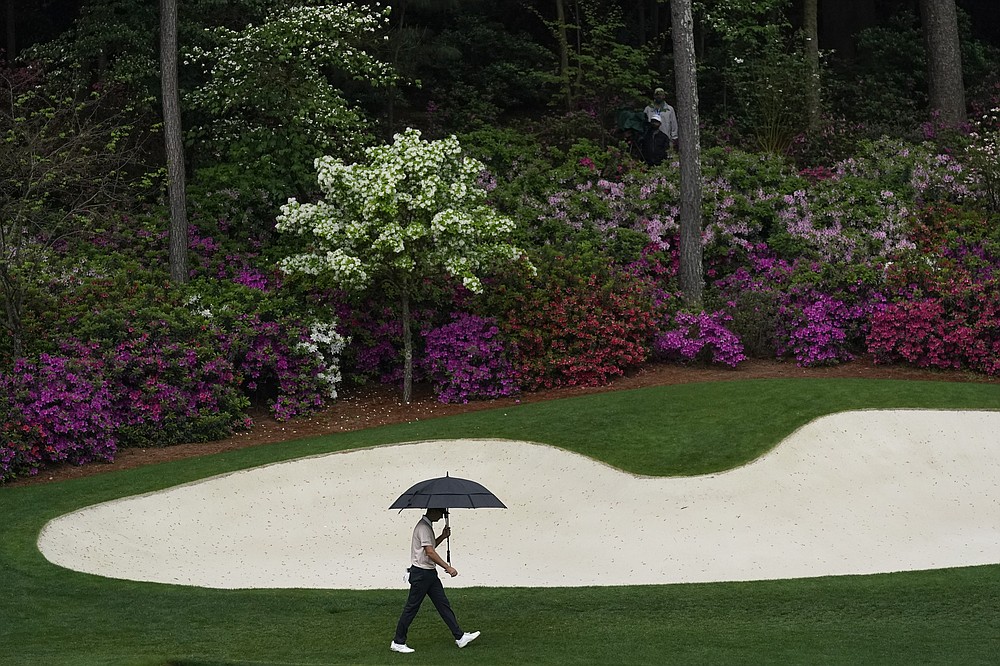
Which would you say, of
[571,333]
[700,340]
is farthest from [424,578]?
[700,340]

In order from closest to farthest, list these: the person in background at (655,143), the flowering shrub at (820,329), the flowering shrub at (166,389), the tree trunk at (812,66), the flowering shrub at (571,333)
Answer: the flowering shrub at (166,389) → the flowering shrub at (571,333) → the flowering shrub at (820,329) → the person in background at (655,143) → the tree trunk at (812,66)

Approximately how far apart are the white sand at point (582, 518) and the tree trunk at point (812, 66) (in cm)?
1170

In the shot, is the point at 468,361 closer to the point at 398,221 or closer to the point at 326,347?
the point at 326,347

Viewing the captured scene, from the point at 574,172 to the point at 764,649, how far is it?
47.9ft

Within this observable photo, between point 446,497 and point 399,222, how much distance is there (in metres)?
9.62

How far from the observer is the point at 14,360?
16047 mm

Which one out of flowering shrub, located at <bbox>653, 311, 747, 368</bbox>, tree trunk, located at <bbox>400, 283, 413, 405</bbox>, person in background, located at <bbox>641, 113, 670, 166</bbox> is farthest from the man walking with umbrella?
person in background, located at <bbox>641, 113, 670, 166</bbox>

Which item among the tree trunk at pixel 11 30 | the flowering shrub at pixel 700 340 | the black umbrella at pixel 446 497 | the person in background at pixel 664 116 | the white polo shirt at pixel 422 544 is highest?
the tree trunk at pixel 11 30

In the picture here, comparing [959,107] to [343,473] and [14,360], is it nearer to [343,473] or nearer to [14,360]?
[343,473]

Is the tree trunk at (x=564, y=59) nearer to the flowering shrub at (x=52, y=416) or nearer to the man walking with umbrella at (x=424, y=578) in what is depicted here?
the flowering shrub at (x=52, y=416)

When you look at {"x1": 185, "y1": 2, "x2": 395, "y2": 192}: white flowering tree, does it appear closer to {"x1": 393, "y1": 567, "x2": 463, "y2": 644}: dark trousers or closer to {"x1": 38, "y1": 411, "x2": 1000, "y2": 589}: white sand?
{"x1": 38, "y1": 411, "x2": 1000, "y2": 589}: white sand

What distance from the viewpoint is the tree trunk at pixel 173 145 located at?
1970 centimetres

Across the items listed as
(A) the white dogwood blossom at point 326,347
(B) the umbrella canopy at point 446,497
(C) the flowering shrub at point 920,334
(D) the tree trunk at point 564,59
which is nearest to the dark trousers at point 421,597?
(B) the umbrella canopy at point 446,497

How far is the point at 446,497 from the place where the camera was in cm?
897
